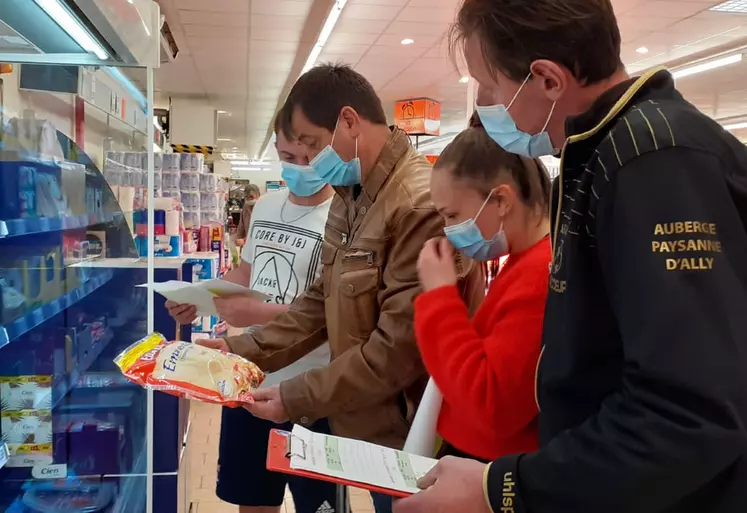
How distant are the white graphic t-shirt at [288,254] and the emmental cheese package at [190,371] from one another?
0.47 metres

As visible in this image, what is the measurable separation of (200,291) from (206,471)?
2577 mm

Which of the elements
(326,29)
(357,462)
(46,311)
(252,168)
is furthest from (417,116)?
(252,168)

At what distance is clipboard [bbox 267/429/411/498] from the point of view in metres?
1.05

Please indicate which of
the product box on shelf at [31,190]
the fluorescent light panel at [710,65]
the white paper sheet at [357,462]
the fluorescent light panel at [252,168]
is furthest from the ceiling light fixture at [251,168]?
the white paper sheet at [357,462]

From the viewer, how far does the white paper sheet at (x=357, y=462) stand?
1091mm

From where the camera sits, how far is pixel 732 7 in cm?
713

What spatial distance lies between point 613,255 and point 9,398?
1667 mm

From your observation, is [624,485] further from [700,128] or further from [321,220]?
[321,220]

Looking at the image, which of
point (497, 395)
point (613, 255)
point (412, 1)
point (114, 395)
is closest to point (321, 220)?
point (114, 395)

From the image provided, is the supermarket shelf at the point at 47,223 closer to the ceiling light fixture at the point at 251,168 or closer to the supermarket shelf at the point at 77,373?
the supermarket shelf at the point at 77,373

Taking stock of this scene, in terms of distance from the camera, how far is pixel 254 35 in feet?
26.8

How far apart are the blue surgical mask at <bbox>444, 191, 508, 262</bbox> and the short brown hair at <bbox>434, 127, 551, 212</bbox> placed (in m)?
0.04

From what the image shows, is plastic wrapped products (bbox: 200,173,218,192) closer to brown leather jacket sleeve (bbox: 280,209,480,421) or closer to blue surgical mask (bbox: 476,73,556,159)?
brown leather jacket sleeve (bbox: 280,209,480,421)

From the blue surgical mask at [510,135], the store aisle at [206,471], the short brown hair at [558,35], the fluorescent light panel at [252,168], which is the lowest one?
the store aisle at [206,471]
